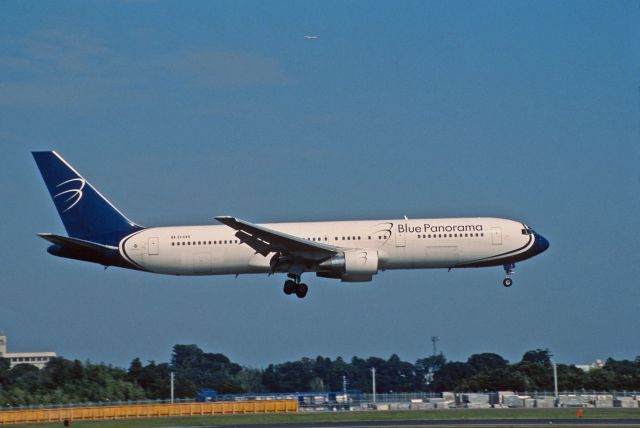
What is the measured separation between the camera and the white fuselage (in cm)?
5800

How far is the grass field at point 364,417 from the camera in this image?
56.0m

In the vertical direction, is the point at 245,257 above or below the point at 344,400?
above

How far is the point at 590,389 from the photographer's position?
9062 cm

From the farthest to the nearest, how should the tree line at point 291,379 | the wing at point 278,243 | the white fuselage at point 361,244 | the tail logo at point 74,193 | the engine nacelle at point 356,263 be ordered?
1. the tree line at point 291,379
2. the tail logo at point 74,193
3. the white fuselage at point 361,244
4. the engine nacelle at point 356,263
5. the wing at point 278,243

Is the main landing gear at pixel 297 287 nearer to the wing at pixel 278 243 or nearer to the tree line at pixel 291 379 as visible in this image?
the wing at pixel 278 243

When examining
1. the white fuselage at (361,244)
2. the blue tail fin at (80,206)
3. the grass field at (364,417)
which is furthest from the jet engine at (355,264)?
the blue tail fin at (80,206)

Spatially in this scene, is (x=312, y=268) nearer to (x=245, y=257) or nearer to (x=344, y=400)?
(x=245, y=257)

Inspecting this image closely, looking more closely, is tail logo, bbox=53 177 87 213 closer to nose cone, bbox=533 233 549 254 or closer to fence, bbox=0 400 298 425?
fence, bbox=0 400 298 425

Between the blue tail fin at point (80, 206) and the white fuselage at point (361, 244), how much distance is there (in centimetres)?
146

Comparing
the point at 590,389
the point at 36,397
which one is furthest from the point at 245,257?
the point at 590,389

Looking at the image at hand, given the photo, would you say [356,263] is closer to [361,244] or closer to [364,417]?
[361,244]

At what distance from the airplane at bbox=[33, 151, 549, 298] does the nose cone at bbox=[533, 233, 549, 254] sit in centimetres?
5

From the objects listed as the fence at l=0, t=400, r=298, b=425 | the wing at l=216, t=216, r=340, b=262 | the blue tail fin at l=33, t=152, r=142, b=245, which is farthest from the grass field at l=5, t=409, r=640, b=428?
the blue tail fin at l=33, t=152, r=142, b=245

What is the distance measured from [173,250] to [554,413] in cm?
2209
